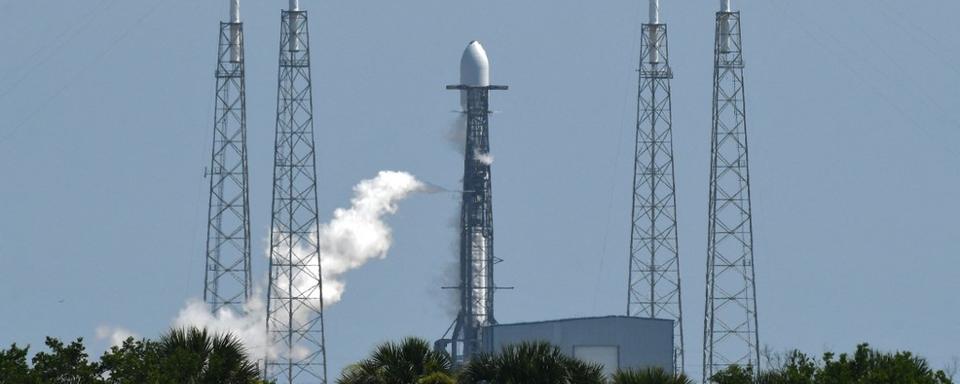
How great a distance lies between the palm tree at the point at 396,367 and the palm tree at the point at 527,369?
0.88 meters

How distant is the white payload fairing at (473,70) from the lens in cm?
16262

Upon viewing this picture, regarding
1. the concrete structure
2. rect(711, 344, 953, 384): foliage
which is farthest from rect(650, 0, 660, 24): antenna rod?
rect(711, 344, 953, 384): foliage

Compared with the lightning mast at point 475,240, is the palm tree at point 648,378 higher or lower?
lower

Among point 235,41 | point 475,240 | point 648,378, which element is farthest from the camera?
point 475,240

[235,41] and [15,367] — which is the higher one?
[235,41]

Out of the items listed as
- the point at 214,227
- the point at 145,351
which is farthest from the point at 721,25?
the point at 145,351

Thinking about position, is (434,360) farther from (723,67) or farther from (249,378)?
(723,67)

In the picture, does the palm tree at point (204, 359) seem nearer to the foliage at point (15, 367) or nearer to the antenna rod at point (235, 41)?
the foliage at point (15, 367)

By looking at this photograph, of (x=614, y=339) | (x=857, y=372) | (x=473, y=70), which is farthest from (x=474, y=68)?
(x=857, y=372)

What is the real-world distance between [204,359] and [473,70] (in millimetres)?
88712

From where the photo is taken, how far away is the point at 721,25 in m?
127

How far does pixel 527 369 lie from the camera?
73188 millimetres

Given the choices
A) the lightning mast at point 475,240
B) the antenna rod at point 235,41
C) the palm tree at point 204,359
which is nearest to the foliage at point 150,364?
the palm tree at point 204,359

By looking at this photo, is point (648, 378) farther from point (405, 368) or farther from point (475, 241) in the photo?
point (475, 241)
